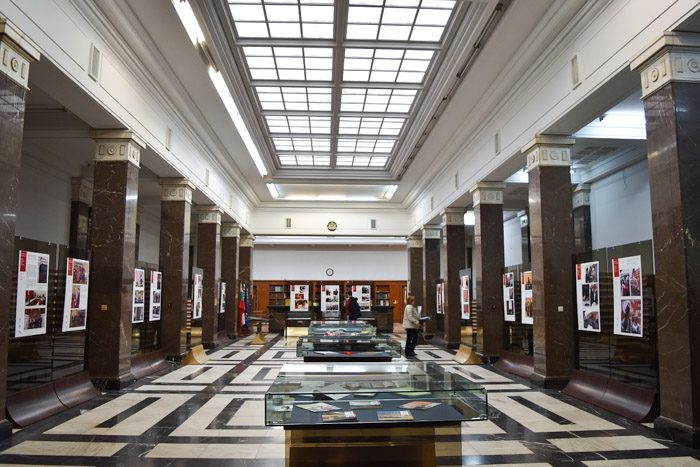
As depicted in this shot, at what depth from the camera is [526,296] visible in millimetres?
10492

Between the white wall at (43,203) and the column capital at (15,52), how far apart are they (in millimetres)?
7545

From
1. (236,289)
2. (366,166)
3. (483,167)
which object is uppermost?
(366,166)

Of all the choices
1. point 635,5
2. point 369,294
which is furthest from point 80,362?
point 369,294

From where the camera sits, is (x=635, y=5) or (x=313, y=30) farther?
(x=313, y=30)

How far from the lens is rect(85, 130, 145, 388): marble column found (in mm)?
8891

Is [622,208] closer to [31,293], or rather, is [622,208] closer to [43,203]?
[31,293]

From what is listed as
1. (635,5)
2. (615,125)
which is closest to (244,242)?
(615,125)

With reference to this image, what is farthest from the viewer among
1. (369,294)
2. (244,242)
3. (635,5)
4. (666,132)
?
(369,294)

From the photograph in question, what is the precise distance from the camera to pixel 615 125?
10711 mm

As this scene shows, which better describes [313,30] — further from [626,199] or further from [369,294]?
[369,294]

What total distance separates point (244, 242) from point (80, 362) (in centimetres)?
1470

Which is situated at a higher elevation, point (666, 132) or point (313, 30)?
point (313, 30)

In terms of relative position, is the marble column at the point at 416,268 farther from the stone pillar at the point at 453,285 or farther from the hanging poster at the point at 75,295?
the hanging poster at the point at 75,295

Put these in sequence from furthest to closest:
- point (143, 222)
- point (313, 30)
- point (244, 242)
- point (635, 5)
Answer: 1. point (244, 242)
2. point (143, 222)
3. point (313, 30)
4. point (635, 5)
